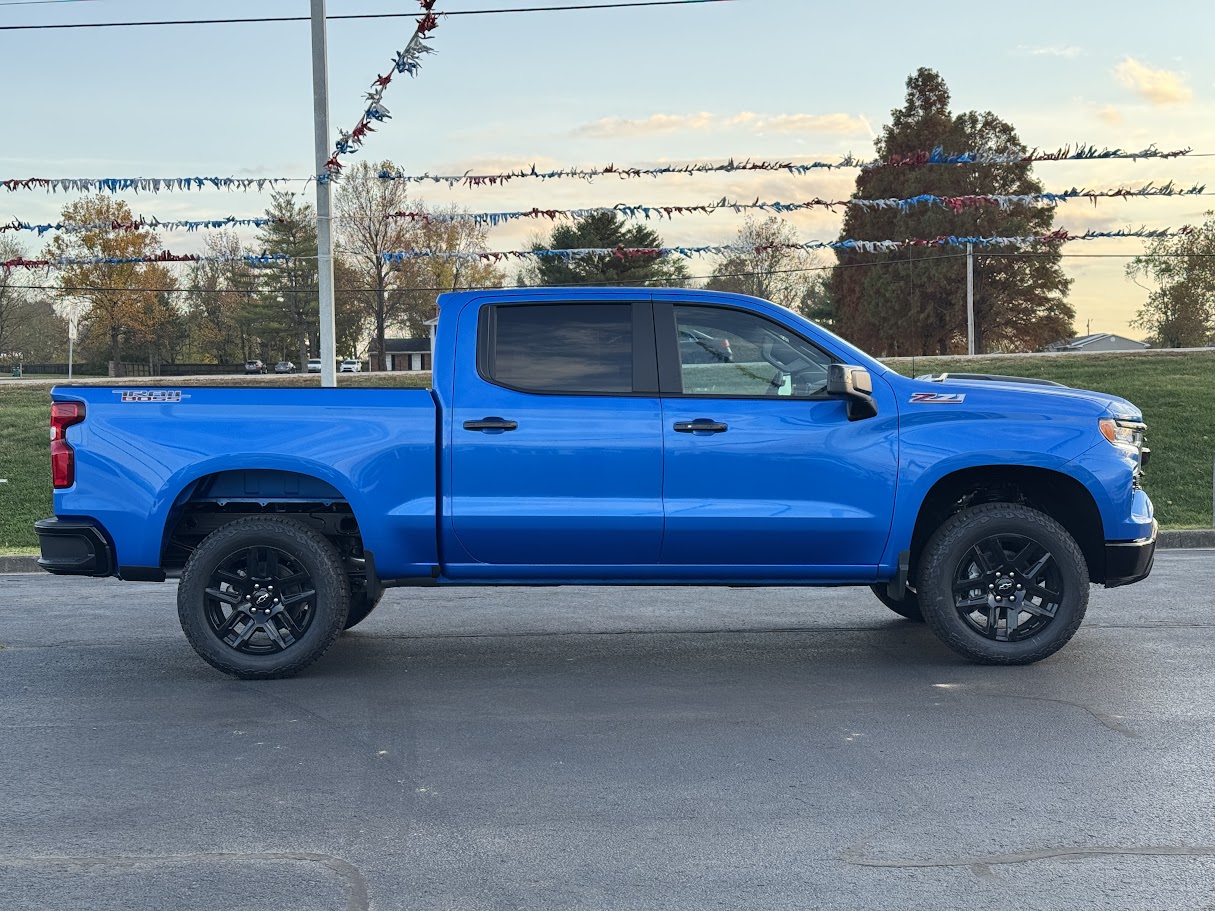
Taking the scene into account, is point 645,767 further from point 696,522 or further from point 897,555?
point 897,555

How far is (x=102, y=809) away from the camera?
4.56m

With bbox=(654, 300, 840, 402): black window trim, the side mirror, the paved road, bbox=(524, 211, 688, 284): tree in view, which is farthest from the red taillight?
bbox=(524, 211, 688, 284): tree

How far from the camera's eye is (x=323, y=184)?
48.9 ft

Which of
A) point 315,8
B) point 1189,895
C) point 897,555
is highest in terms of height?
point 315,8

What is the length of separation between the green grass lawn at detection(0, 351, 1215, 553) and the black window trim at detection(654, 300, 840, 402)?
7.16 metres

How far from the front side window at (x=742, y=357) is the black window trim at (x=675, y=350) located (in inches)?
0.5

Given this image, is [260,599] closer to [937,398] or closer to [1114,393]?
[937,398]

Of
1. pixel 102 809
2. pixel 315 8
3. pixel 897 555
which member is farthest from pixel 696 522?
pixel 315 8

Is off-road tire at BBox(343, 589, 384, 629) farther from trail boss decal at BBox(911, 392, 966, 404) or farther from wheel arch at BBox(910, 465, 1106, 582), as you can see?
trail boss decal at BBox(911, 392, 966, 404)

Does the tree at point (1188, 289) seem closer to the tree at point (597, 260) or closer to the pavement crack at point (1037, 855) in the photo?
the tree at point (597, 260)

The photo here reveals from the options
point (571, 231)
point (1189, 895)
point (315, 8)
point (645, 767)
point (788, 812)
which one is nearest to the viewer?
point (1189, 895)

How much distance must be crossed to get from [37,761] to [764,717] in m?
3.18

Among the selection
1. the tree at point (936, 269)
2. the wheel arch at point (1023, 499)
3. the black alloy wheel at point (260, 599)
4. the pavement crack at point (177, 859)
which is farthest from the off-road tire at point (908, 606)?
the tree at point (936, 269)

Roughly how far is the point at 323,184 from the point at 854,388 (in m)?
10.1
